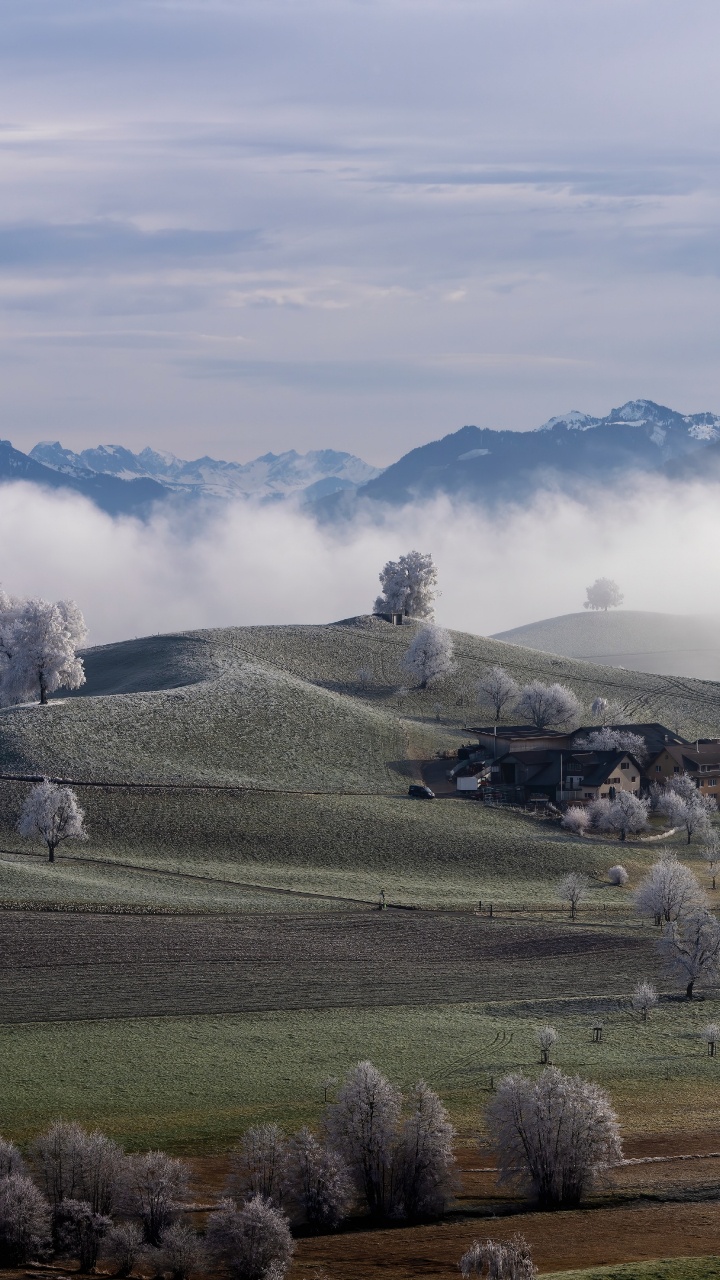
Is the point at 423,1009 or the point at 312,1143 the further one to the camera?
the point at 423,1009

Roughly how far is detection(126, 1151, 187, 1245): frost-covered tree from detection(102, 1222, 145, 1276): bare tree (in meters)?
0.64

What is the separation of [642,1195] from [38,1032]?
25658 millimetres

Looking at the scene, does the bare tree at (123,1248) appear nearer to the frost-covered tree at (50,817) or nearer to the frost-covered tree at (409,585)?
the frost-covered tree at (50,817)

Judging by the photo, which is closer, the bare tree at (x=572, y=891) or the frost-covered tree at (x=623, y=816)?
the bare tree at (x=572, y=891)

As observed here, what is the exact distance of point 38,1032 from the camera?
185ft

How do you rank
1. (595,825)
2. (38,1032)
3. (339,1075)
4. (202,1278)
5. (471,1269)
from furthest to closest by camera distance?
→ 1. (595,825)
2. (38,1032)
3. (339,1075)
4. (202,1278)
5. (471,1269)

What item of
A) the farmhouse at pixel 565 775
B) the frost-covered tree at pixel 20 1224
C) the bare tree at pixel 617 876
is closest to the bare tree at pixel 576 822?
the farmhouse at pixel 565 775

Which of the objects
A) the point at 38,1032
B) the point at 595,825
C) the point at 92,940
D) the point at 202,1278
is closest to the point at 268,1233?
the point at 202,1278

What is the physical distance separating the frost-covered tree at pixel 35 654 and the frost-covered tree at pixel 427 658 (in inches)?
1388

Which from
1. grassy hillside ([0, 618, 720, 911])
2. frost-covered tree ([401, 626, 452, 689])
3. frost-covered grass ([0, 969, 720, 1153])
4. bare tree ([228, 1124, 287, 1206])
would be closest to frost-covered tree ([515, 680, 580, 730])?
grassy hillside ([0, 618, 720, 911])

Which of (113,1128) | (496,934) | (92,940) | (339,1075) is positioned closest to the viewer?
(113,1128)

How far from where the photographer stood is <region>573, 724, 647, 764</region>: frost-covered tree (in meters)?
123

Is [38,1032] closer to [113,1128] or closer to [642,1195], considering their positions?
[113,1128]

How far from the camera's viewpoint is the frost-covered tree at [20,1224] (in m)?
38.5
